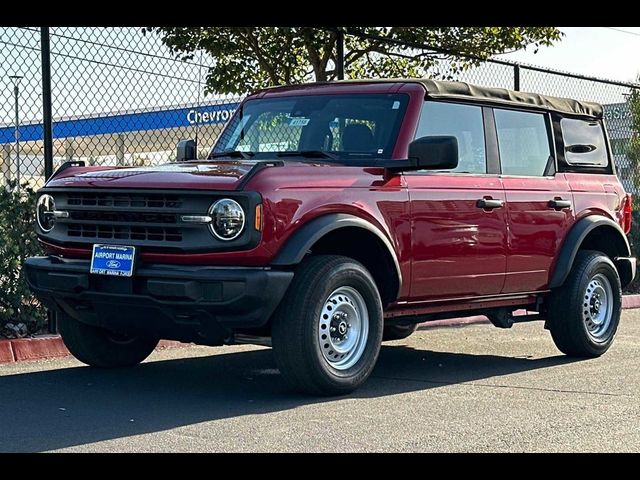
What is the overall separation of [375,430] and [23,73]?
4932mm

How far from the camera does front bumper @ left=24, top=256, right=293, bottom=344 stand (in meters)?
6.38

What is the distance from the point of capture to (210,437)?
5637 mm

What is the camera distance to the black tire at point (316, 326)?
259 inches

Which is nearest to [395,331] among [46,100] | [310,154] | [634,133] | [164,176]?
[310,154]

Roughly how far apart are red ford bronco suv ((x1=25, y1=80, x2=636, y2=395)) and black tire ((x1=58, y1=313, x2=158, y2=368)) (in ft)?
0.05

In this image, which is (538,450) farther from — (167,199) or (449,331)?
(449,331)

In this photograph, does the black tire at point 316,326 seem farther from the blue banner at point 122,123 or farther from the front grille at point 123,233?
the blue banner at point 122,123

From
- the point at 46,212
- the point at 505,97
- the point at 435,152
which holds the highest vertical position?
the point at 505,97

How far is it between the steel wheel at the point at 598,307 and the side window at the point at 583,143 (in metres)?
0.99

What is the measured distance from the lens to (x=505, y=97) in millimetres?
8688

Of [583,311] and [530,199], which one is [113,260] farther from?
[583,311]

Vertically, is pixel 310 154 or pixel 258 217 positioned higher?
pixel 310 154

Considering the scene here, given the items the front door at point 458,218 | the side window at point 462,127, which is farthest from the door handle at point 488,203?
the side window at point 462,127

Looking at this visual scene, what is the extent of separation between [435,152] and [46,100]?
11.5ft
